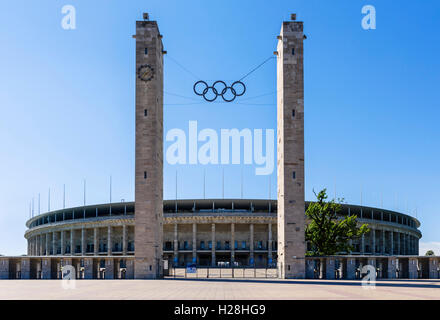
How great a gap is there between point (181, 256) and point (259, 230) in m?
17.7

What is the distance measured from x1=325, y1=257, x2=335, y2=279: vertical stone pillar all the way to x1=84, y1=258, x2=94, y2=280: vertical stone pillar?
82.5 ft

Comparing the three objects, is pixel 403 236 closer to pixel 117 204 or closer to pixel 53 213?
pixel 117 204

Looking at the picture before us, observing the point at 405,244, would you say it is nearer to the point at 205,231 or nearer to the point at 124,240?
the point at 205,231

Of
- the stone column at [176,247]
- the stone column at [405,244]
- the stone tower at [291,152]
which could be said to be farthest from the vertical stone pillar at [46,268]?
the stone column at [405,244]

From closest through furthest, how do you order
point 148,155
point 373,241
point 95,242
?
1. point 148,155
2. point 373,241
3. point 95,242

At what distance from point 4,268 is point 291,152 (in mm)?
33509

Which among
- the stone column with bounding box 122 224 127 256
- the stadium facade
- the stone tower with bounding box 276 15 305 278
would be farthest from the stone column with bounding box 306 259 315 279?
the stone column with bounding box 122 224 127 256

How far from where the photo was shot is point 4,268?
5625cm

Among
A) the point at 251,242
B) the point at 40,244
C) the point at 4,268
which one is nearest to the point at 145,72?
the point at 4,268

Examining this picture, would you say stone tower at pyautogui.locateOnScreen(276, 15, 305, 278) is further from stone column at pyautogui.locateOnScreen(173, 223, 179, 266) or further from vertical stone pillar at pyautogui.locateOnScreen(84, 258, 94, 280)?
stone column at pyautogui.locateOnScreen(173, 223, 179, 266)

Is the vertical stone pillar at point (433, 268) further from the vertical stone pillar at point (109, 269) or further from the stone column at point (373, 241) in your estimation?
the stone column at point (373, 241)

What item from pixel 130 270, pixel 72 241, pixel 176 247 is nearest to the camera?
Result: pixel 130 270

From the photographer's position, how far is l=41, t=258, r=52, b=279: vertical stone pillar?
185 ft
